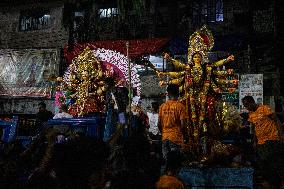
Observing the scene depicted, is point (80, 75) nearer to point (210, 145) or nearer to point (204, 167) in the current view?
point (210, 145)

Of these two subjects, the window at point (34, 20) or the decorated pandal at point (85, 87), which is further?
the window at point (34, 20)

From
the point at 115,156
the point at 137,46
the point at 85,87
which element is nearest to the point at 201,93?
the point at 85,87

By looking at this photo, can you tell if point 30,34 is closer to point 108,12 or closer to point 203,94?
point 108,12

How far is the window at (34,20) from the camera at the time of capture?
64.4ft

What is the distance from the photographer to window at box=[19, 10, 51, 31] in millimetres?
19641

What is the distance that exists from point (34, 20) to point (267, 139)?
1603cm

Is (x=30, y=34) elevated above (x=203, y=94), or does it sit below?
above

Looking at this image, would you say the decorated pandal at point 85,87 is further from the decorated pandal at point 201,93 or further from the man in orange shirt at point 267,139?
the man in orange shirt at point 267,139

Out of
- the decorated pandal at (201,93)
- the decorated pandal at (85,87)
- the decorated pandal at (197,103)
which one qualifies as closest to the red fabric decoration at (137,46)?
the decorated pandal at (85,87)

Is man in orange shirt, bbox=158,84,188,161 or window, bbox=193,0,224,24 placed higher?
window, bbox=193,0,224,24

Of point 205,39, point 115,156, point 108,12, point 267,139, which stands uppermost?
point 108,12

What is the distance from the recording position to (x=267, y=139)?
7.56m

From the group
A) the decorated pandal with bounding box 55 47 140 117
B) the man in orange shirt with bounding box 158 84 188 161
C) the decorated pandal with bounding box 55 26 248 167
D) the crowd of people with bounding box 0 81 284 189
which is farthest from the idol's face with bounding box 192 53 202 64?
the decorated pandal with bounding box 55 47 140 117

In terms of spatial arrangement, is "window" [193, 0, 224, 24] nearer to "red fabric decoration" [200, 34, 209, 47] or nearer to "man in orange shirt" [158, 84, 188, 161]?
"red fabric decoration" [200, 34, 209, 47]
